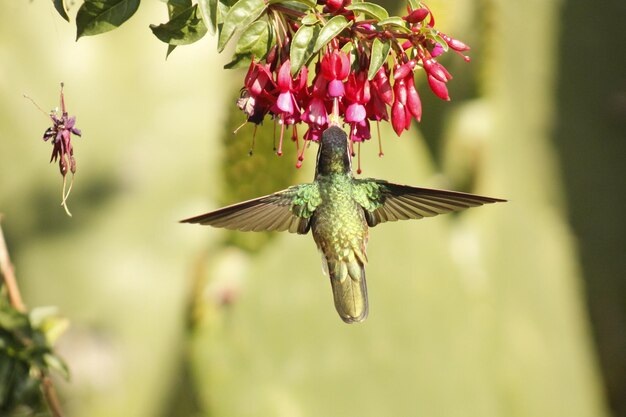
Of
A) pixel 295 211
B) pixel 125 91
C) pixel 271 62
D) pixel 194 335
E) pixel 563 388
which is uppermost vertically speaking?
pixel 125 91

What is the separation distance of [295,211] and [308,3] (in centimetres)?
29

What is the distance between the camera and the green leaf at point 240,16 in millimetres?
1004

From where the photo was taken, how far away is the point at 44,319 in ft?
5.65

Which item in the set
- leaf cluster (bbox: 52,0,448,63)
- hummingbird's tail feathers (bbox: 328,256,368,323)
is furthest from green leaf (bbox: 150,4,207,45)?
hummingbird's tail feathers (bbox: 328,256,368,323)

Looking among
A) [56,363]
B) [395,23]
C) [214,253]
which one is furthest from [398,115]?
[214,253]

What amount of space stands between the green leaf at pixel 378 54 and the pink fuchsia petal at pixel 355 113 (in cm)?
6

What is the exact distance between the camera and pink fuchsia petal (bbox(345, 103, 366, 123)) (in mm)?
1062

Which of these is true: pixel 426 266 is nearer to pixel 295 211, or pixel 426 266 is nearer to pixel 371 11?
pixel 295 211

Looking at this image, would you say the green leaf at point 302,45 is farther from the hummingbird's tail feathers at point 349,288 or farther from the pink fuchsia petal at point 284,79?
the hummingbird's tail feathers at point 349,288

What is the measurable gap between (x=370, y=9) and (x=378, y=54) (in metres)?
0.05

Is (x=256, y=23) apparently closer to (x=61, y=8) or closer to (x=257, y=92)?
(x=257, y=92)

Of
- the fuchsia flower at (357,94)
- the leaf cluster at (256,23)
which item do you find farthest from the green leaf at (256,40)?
the fuchsia flower at (357,94)

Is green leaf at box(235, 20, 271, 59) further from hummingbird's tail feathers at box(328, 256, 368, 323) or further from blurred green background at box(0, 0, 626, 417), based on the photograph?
blurred green background at box(0, 0, 626, 417)

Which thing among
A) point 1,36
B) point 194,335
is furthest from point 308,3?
point 1,36
